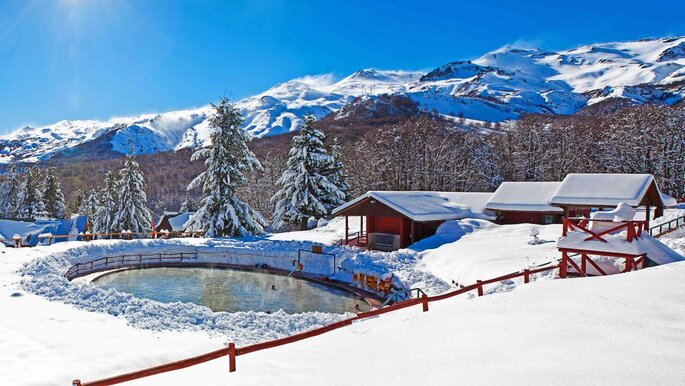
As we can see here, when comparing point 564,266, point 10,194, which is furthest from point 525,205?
point 10,194

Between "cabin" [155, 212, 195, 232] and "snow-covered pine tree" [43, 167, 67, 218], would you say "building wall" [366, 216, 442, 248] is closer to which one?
"cabin" [155, 212, 195, 232]

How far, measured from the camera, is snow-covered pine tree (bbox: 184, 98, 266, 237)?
3403 cm

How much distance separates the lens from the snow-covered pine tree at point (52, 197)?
5522cm

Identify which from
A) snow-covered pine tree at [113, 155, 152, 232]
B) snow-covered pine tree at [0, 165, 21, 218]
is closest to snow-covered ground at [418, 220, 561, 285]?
snow-covered pine tree at [113, 155, 152, 232]

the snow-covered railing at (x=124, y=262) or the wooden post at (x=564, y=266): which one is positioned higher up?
the wooden post at (x=564, y=266)

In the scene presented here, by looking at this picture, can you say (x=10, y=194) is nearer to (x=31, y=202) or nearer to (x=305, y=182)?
(x=31, y=202)

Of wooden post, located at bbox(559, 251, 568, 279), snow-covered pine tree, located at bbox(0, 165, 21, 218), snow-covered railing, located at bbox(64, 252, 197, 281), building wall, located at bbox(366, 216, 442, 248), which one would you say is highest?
snow-covered pine tree, located at bbox(0, 165, 21, 218)

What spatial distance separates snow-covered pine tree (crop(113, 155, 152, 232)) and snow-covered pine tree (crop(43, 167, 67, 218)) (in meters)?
18.7

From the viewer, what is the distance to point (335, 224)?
37.9 metres

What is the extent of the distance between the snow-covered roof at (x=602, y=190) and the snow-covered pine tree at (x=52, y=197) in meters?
56.2

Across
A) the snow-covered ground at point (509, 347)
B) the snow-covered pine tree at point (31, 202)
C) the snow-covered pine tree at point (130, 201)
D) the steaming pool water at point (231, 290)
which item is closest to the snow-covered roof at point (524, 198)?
the steaming pool water at point (231, 290)

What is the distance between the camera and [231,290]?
21.8 meters

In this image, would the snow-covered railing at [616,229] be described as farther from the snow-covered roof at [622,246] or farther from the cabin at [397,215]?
the cabin at [397,215]

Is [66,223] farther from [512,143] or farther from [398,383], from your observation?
[512,143]
